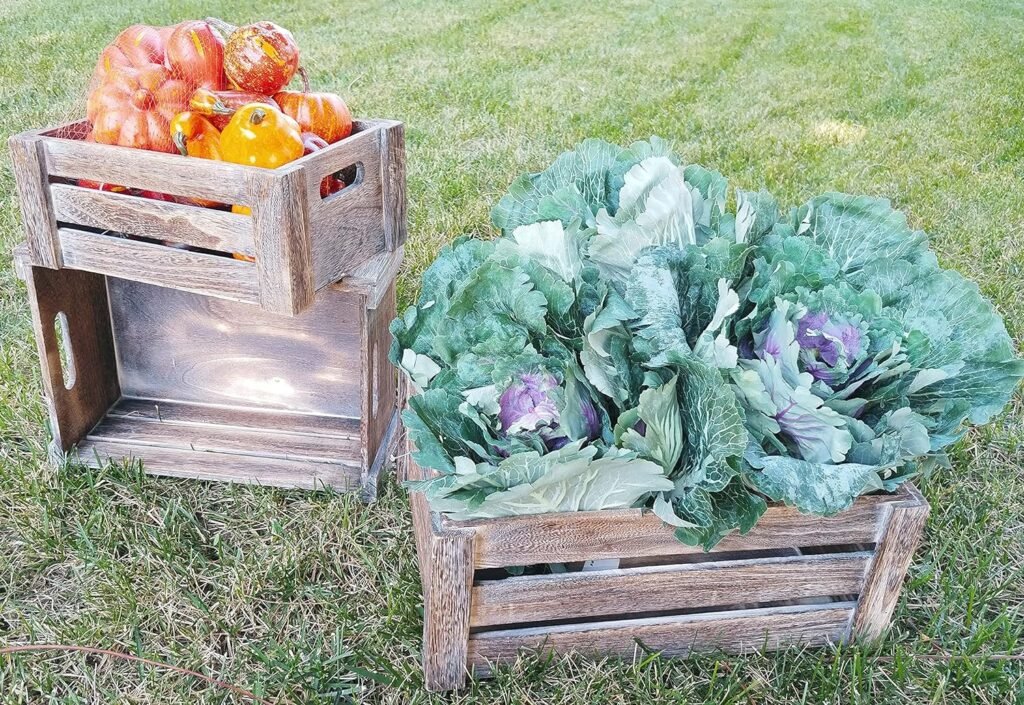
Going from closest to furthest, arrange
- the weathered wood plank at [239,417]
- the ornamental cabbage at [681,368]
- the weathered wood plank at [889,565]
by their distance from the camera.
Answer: the ornamental cabbage at [681,368], the weathered wood plank at [889,565], the weathered wood plank at [239,417]

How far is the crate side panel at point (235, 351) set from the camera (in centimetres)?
198

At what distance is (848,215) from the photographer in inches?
64.2

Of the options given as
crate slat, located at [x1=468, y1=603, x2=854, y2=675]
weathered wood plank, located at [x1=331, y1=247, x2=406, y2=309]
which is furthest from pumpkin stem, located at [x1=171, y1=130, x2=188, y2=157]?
crate slat, located at [x1=468, y1=603, x2=854, y2=675]

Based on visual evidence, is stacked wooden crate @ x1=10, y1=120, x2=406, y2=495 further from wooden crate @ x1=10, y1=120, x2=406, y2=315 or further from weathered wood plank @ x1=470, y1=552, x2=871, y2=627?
weathered wood plank @ x1=470, y1=552, x2=871, y2=627

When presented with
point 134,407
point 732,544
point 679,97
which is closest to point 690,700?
point 732,544

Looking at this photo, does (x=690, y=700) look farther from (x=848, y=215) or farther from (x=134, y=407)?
(x=134, y=407)

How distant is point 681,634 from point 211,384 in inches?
49.0

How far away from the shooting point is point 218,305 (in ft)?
6.52

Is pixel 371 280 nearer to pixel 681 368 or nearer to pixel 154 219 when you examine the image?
pixel 154 219

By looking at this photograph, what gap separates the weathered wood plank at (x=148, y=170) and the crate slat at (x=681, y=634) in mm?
903

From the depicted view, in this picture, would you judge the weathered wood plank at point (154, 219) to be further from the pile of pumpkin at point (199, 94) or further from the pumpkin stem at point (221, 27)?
the pumpkin stem at point (221, 27)

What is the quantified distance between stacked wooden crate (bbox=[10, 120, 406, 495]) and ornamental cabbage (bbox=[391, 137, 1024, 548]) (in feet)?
0.94

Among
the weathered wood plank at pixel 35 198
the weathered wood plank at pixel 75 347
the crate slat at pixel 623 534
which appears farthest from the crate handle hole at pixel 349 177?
the crate slat at pixel 623 534

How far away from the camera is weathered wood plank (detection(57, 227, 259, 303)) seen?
5.38 feet
